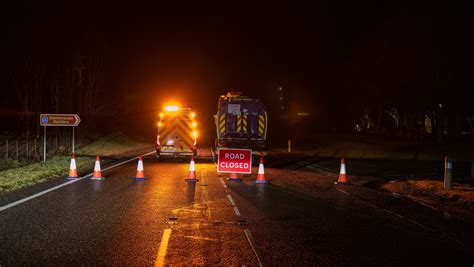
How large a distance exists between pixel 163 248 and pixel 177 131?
16536mm

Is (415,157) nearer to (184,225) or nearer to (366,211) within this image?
(366,211)

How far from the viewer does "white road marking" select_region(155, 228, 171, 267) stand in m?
6.33

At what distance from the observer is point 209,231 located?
27.1 ft

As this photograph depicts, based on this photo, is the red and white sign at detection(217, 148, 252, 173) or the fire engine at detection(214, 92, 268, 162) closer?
the red and white sign at detection(217, 148, 252, 173)

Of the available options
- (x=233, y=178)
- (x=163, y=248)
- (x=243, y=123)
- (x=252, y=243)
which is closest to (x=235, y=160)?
(x=233, y=178)

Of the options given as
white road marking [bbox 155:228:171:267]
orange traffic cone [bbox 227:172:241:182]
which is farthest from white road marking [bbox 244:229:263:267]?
orange traffic cone [bbox 227:172:241:182]

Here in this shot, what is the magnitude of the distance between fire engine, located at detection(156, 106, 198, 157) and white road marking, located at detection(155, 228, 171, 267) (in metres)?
15.2

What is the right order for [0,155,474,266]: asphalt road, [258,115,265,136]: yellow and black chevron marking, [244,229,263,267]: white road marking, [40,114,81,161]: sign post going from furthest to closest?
[258,115,265,136]: yellow and black chevron marking → [40,114,81,161]: sign post → [0,155,474,266]: asphalt road → [244,229,263,267]: white road marking

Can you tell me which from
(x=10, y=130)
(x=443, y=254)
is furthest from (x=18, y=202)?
(x=10, y=130)

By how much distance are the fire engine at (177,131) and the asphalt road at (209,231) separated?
10390 millimetres

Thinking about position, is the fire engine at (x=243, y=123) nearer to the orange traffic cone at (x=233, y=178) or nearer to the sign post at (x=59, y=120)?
the orange traffic cone at (x=233, y=178)

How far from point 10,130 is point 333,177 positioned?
3655 centimetres

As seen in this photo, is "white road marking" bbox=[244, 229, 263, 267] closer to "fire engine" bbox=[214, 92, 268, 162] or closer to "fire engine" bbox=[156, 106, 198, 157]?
"fire engine" bbox=[214, 92, 268, 162]

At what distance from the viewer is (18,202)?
35.5 ft
